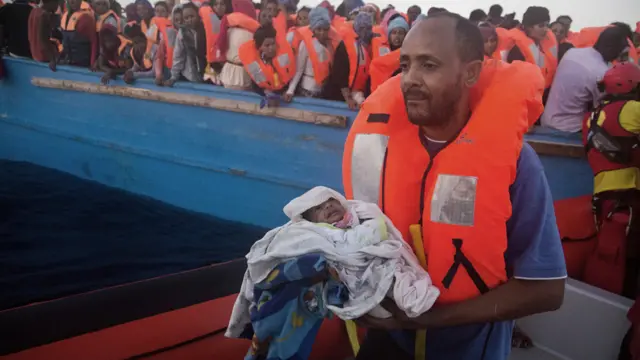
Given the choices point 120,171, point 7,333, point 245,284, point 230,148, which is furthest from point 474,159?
point 120,171

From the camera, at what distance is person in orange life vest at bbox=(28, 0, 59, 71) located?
749cm

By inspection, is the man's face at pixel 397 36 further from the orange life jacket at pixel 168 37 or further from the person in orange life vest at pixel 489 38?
the orange life jacket at pixel 168 37

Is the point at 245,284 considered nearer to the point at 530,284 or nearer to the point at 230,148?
the point at 530,284

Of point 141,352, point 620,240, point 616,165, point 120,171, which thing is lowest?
point 120,171

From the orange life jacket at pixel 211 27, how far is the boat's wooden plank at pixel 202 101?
20.9 inches

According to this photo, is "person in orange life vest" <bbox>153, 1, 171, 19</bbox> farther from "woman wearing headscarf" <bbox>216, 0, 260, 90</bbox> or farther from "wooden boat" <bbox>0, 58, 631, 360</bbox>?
"woman wearing headscarf" <bbox>216, 0, 260, 90</bbox>

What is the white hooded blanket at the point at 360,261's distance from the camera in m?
1.17

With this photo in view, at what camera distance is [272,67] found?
16.0ft

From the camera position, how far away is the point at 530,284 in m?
1.12

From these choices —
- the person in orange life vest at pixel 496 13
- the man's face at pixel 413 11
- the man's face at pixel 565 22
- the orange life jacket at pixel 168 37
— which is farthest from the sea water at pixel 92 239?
the man's face at pixel 565 22

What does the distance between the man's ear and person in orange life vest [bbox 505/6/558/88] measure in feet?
12.7

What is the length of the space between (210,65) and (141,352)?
4357 mm

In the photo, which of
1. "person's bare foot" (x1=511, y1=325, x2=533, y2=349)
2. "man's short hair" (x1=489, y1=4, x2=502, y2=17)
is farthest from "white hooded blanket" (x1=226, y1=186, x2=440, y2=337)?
"man's short hair" (x1=489, y1=4, x2=502, y2=17)

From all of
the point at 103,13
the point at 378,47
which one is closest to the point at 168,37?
the point at 103,13
